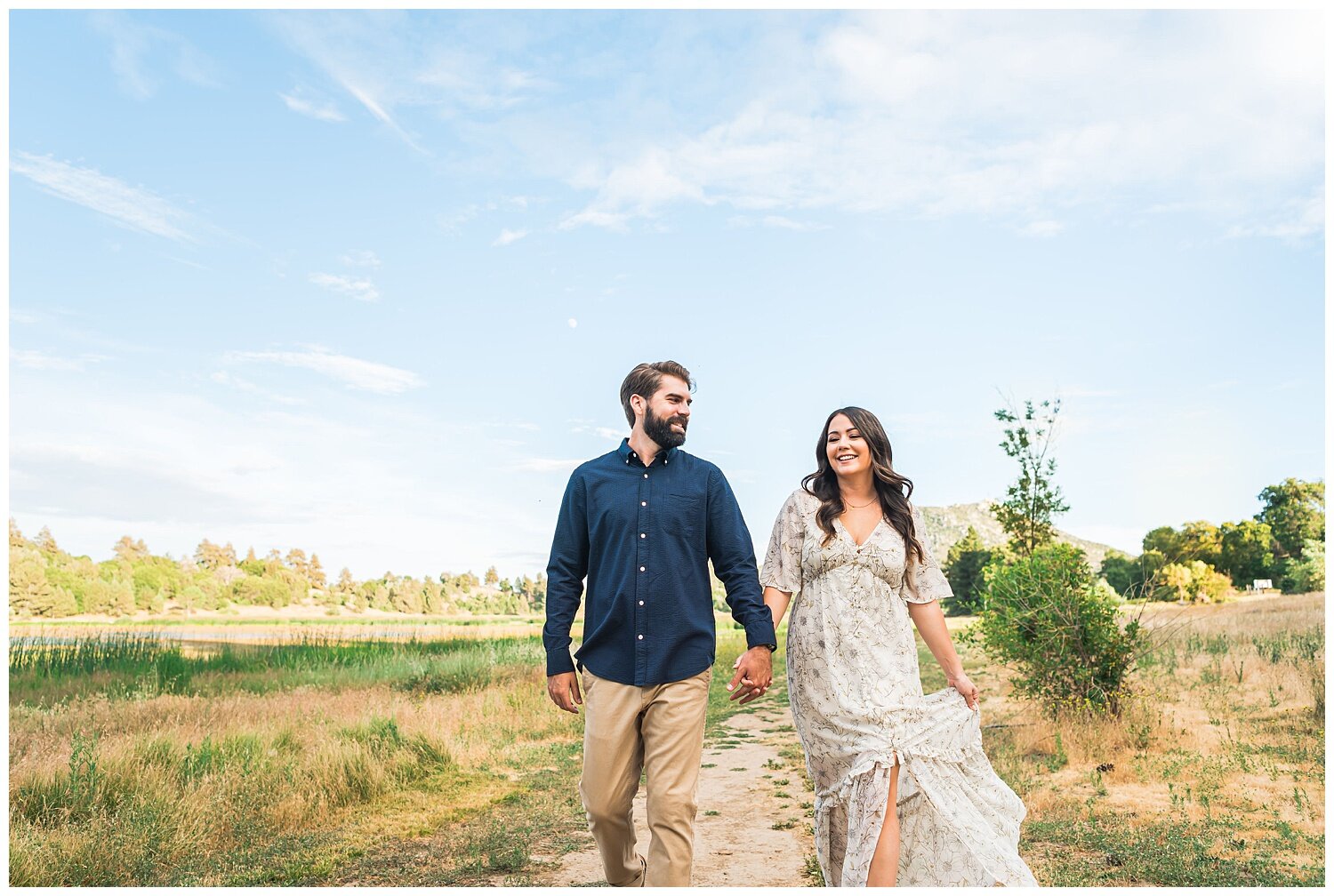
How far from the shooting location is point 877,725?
3.80 m

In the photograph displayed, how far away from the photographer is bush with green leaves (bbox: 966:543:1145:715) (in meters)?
8.97

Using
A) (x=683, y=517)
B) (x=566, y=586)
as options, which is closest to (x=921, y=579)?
(x=683, y=517)

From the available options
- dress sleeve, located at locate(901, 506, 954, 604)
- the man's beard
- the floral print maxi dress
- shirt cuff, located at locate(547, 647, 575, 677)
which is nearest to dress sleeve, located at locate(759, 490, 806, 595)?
the floral print maxi dress

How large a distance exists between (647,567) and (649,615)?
0.20m

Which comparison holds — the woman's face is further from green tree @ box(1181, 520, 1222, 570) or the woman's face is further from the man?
green tree @ box(1181, 520, 1222, 570)

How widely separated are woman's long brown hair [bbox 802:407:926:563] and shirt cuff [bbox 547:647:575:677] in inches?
47.1

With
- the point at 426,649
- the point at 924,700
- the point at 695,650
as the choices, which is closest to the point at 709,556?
the point at 695,650

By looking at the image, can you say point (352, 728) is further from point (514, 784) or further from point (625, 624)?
point (625, 624)

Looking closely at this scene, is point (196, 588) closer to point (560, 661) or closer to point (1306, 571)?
point (560, 661)

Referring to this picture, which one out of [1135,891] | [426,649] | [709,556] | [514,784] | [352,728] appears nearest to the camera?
[709,556]

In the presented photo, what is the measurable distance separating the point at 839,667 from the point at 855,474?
83 centimetres

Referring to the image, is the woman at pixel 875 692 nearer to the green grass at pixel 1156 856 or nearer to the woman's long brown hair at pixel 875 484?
the woman's long brown hair at pixel 875 484

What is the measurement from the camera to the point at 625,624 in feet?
12.6

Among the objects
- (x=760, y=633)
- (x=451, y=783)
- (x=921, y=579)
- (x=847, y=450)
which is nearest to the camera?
(x=760, y=633)
